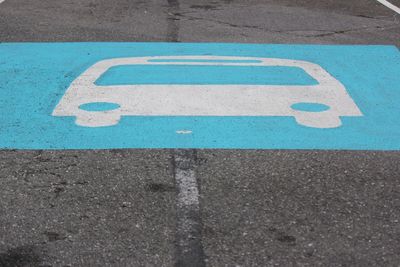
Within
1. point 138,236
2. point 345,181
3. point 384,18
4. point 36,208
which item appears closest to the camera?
point 138,236

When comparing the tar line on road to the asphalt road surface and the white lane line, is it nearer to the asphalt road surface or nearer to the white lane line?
the asphalt road surface

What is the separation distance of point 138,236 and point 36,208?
78 cm

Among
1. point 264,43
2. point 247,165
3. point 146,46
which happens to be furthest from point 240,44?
point 247,165

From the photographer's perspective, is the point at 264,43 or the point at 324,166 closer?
the point at 324,166

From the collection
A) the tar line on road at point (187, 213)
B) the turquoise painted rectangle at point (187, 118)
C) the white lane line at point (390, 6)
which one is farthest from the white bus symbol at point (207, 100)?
the white lane line at point (390, 6)

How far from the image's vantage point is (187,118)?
643 cm

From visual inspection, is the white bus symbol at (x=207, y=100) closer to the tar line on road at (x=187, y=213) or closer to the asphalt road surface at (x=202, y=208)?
the asphalt road surface at (x=202, y=208)

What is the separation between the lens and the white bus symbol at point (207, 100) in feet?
21.4

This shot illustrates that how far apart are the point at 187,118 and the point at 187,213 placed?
1.92 metres

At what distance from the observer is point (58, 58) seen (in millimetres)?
8609

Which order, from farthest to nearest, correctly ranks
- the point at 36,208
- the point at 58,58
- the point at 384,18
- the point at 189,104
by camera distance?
the point at 384,18 < the point at 58,58 < the point at 189,104 < the point at 36,208

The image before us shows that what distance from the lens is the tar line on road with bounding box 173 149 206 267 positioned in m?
4.09

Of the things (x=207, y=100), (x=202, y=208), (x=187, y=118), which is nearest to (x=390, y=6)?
(x=207, y=100)

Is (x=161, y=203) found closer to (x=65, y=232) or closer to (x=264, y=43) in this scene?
(x=65, y=232)
